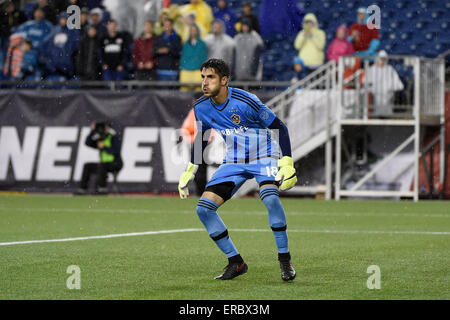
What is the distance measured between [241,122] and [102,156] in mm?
13252

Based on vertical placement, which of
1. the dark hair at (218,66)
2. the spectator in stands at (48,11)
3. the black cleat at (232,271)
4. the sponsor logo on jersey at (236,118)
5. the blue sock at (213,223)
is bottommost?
the black cleat at (232,271)

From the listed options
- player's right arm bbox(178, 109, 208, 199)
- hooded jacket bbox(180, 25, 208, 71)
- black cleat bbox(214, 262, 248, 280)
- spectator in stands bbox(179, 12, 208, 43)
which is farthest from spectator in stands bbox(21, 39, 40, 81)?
black cleat bbox(214, 262, 248, 280)

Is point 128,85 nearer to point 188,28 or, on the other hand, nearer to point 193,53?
point 193,53

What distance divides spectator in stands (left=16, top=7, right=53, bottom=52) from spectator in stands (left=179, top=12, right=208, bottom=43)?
3295 millimetres

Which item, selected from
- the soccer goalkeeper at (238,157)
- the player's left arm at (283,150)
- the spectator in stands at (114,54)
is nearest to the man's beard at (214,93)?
the soccer goalkeeper at (238,157)

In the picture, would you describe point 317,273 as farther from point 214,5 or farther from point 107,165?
point 214,5

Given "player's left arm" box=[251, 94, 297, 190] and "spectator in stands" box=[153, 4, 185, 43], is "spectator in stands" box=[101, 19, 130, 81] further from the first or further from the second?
"player's left arm" box=[251, 94, 297, 190]

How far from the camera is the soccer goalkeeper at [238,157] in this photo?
25.6 ft

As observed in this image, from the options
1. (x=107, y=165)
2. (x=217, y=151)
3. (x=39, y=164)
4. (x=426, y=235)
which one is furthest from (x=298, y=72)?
(x=426, y=235)

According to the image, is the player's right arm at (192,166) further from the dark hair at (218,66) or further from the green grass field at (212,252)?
the green grass field at (212,252)

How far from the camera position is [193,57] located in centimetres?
2088

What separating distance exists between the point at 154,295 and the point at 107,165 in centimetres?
1434

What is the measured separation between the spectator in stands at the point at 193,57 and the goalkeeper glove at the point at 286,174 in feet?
39.6

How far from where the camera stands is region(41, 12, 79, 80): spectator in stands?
71.8 feet
